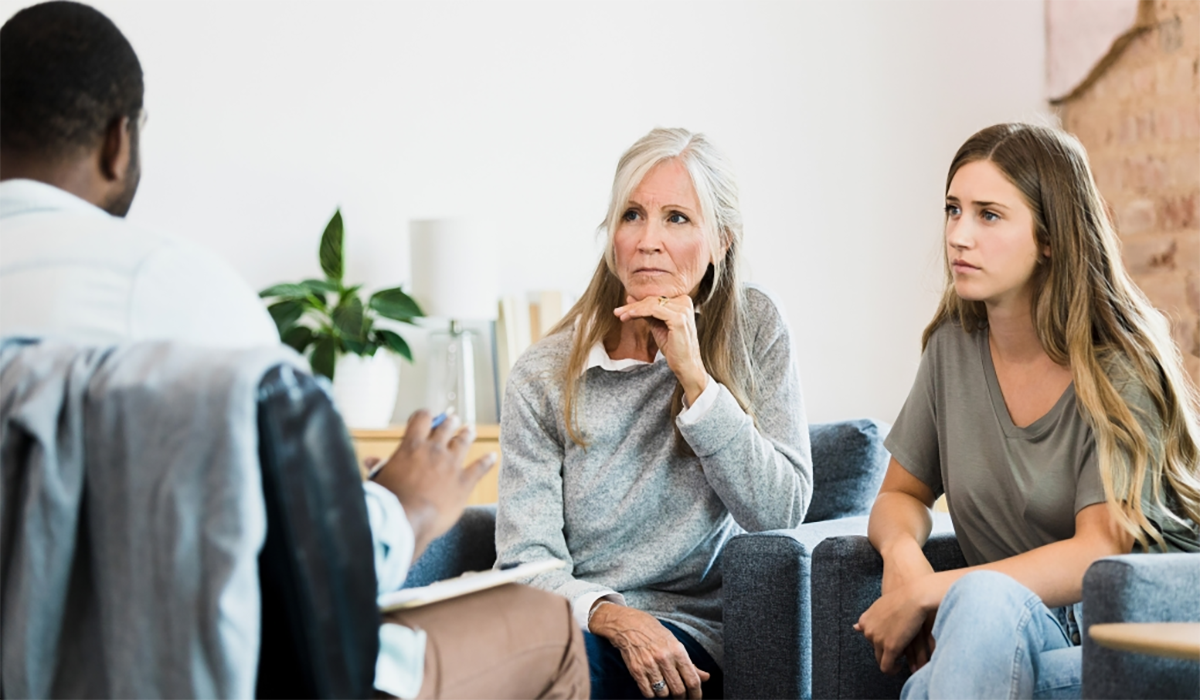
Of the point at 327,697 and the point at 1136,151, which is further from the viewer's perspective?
the point at 1136,151

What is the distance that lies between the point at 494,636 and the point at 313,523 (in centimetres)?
30

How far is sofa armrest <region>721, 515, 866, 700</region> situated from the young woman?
15 centimetres

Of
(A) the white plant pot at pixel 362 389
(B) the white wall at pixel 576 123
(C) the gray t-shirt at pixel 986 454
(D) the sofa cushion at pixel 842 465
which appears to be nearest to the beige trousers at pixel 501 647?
(C) the gray t-shirt at pixel 986 454

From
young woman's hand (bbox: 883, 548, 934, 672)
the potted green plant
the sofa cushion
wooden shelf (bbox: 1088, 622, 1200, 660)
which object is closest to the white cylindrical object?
the potted green plant

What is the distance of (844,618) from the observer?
1766mm

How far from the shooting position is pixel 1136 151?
4270 millimetres

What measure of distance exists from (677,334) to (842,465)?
2.30ft

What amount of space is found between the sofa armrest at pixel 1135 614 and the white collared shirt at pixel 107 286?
102 centimetres

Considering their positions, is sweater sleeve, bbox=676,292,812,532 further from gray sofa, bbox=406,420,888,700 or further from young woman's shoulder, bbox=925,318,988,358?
young woman's shoulder, bbox=925,318,988,358

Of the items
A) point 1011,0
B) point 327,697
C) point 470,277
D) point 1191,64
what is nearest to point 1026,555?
point 327,697

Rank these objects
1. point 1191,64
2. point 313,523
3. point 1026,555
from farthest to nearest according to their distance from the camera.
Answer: point 1191,64
point 1026,555
point 313,523

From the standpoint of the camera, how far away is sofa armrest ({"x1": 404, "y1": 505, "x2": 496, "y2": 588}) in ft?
6.70

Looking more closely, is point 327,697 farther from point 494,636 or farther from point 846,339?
point 846,339

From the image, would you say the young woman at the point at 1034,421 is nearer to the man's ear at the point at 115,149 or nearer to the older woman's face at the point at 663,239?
the older woman's face at the point at 663,239
